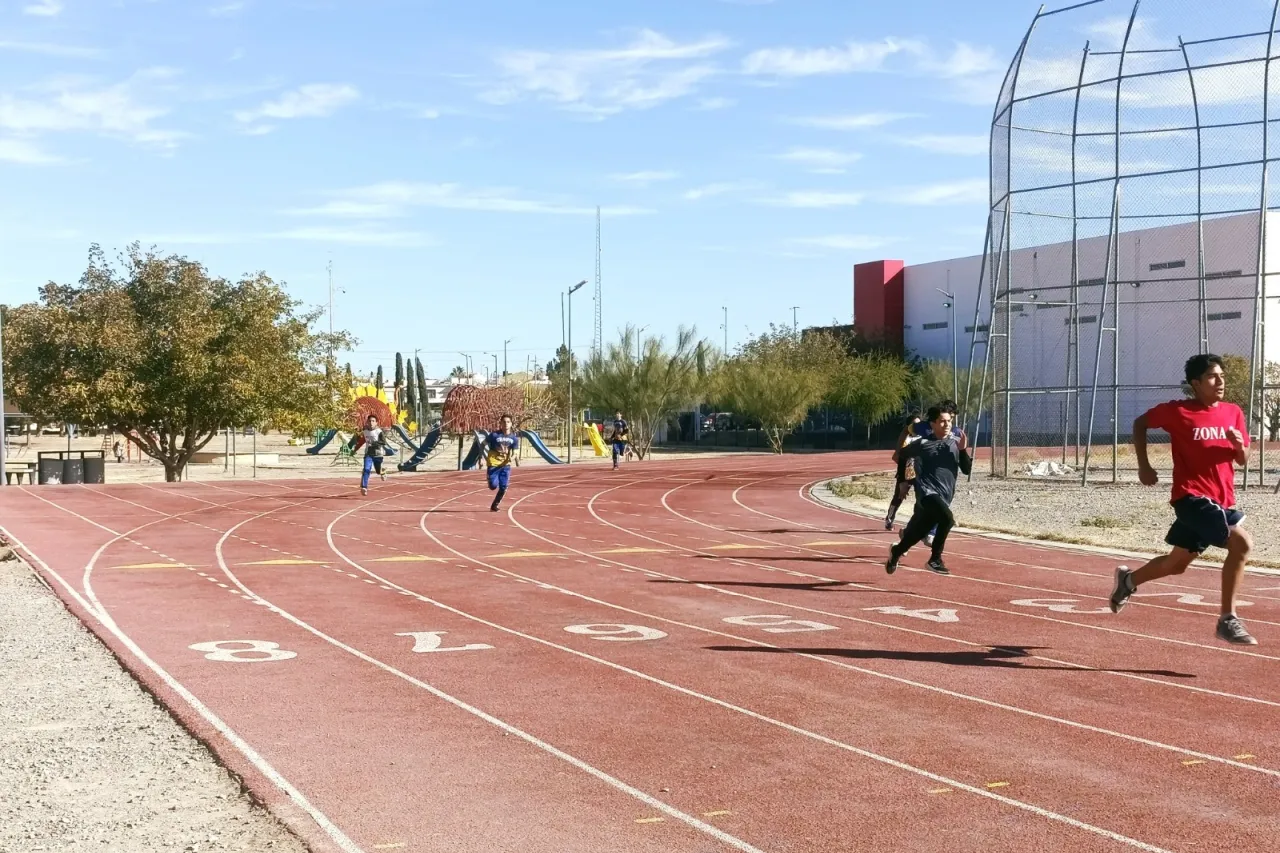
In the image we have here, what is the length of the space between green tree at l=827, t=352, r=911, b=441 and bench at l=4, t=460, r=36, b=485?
36.4 metres

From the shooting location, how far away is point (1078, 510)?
23016 millimetres

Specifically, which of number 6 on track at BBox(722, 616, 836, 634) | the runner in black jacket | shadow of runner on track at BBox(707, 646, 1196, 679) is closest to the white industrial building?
the runner in black jacket

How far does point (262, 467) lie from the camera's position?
153ft

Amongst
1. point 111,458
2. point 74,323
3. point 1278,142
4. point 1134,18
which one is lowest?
point 111,458

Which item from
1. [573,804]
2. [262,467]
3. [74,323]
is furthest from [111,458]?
[573,804]

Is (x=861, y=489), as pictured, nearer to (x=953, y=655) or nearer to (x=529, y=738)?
(x=953, y=655)

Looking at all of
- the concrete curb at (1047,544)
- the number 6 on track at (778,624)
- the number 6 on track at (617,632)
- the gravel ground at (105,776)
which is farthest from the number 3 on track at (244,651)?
the concrete curb at (1047,544)

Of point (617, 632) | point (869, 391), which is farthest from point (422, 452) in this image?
point (617, 632)

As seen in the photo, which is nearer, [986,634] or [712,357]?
[986,634]

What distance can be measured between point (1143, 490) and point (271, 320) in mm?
22638

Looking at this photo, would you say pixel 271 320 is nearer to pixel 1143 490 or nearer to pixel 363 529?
pixel 363 529

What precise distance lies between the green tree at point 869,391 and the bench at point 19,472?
120 ft

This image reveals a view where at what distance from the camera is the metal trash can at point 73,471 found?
35.8 m

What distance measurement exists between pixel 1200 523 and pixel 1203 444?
0.49 metres
